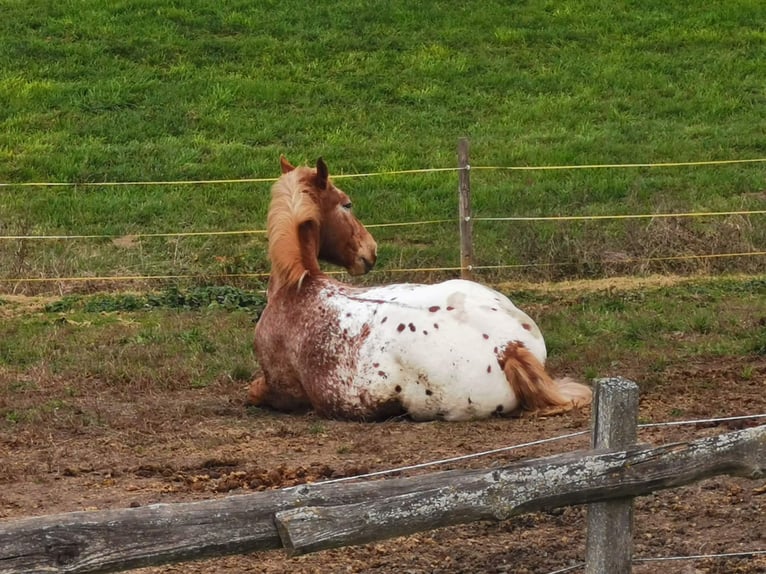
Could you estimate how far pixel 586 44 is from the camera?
2080cm

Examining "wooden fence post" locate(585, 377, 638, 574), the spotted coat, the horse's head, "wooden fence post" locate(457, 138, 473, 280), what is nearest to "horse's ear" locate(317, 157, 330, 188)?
the horse's head

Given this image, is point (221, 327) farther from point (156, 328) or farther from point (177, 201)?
point (177, 201)

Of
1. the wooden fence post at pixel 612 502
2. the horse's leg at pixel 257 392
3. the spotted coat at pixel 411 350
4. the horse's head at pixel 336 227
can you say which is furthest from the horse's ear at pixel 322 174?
the wooden fence post at pixel 612 502

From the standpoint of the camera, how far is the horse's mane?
7.99 metres

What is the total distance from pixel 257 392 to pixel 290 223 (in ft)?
3.71

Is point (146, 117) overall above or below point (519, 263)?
above

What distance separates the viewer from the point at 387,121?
18.1m

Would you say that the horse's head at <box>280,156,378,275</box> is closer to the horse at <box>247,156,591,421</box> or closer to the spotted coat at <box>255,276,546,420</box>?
the horse at <box>247,156,591,421</box>

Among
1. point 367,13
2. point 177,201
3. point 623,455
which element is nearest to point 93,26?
point 367,13

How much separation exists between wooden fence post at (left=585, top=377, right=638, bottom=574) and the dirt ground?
0.69 meters

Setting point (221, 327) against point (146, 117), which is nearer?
point (221, 327)

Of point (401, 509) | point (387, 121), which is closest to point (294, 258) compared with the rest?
point (401, 509)

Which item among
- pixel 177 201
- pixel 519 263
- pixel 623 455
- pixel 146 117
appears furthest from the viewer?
pixel 146 117

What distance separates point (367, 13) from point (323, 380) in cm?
1518
